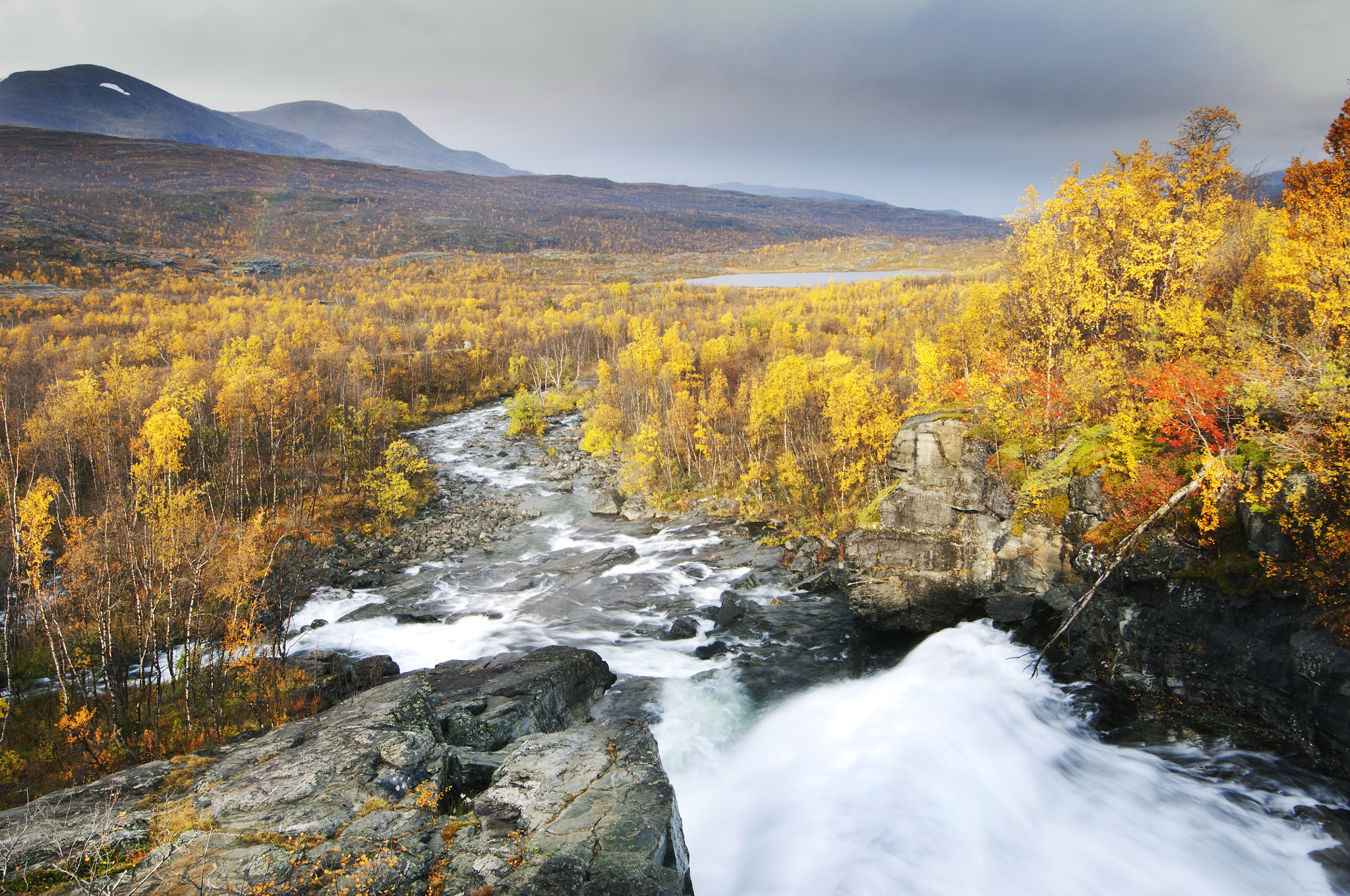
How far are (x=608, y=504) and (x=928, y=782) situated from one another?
2795 cm

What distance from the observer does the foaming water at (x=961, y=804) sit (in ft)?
40.3

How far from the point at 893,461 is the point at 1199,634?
11.5 meters

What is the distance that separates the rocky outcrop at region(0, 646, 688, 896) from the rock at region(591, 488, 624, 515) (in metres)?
25.6

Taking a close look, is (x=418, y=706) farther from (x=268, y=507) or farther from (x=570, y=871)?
(x=268, y=507)

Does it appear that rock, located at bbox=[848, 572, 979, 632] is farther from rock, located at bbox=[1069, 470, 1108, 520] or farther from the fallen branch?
the fallen branch

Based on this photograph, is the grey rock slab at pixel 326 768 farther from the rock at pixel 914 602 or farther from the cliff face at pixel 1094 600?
the cliff face at pixel 1094 600

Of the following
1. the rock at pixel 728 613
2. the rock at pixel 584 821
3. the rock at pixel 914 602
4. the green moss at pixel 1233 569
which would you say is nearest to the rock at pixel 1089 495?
the green moss at pixel 1233 569

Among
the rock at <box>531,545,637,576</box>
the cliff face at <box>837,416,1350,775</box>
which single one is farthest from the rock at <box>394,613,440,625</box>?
the cliff face at <box>837,416,1350,775</box>

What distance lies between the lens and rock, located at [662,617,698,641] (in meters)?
24.3

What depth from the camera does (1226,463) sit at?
591 inches

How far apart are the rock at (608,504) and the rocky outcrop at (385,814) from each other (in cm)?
2559

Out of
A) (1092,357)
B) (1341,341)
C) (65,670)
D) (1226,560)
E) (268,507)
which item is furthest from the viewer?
(268,507)

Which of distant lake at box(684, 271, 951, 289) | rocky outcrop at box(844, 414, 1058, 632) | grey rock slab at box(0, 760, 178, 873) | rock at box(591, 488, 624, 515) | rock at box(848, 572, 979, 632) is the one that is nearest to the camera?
grey rock slab at box(0, 760, 178, 873)

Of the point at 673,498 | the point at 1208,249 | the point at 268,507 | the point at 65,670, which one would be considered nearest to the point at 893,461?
the point at 1208,249
